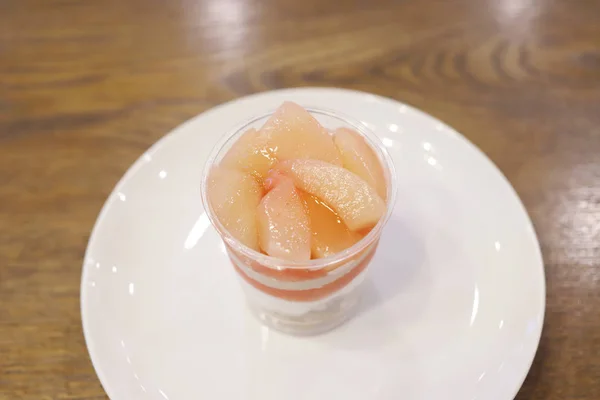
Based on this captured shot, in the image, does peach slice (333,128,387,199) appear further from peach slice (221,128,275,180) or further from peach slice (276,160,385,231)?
peach slice (221,128,275,180)

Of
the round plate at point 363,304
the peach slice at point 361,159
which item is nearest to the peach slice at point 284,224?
the peach slice at point 361,159

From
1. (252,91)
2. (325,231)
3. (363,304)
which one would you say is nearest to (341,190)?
(325,231)

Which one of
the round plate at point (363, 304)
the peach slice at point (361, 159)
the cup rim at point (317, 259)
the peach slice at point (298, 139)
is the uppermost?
the peach slice at point (298, 139)

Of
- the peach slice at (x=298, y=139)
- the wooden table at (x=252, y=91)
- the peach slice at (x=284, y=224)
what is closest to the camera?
the peach slice at (x=284, y=224)

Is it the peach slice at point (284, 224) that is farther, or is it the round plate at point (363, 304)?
the round plate at point (363, 304)

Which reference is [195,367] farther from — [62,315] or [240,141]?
[240,141]

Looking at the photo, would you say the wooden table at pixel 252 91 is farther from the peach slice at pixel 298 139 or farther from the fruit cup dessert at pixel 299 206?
the peach slice at pixel 298 139
